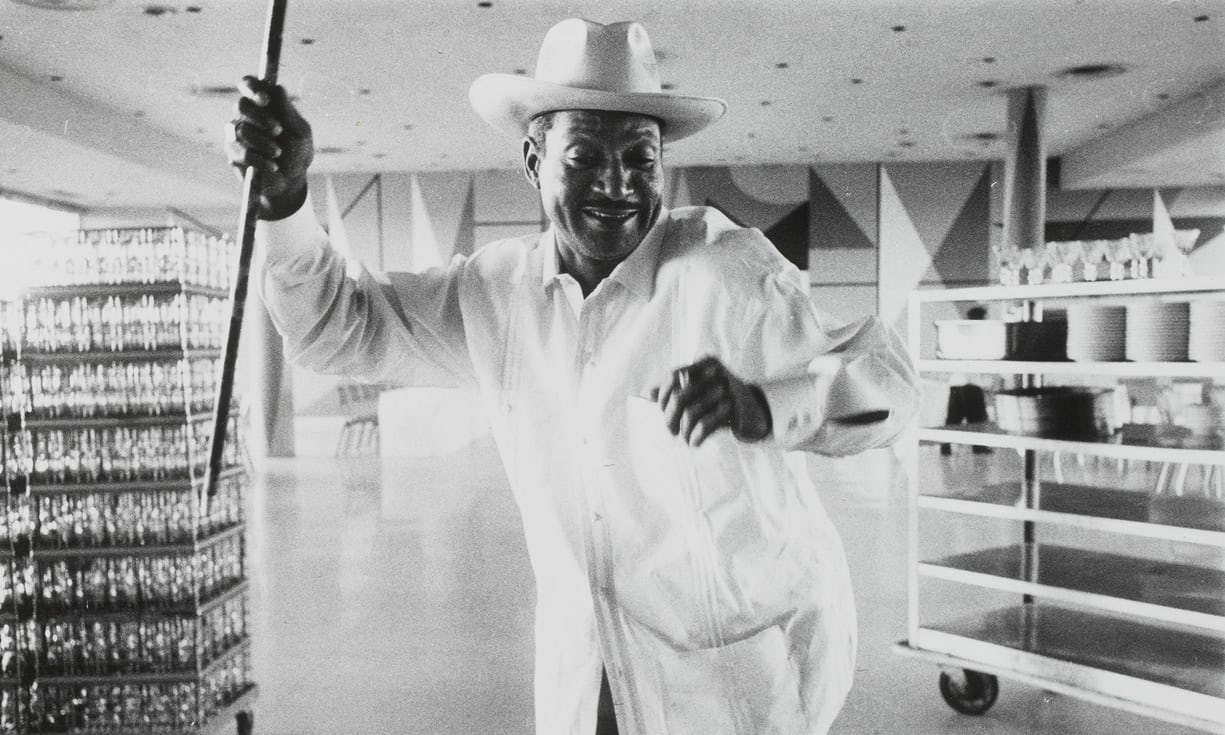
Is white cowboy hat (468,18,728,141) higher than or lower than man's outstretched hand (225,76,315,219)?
higher

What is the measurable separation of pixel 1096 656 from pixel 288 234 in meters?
3.13

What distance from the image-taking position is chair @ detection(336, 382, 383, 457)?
13.6 metres

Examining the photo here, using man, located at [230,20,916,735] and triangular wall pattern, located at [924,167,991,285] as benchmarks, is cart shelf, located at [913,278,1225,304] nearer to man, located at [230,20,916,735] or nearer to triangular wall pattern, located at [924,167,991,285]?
man, located at [230,20,916,735]

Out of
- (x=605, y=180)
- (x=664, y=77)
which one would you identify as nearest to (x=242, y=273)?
(x=605, y=180)

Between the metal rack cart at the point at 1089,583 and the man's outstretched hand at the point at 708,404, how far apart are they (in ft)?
7.83

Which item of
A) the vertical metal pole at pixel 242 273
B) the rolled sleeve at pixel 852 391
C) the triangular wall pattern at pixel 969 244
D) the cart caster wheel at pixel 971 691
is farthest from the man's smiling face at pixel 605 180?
the triangular wall pattern at pixel 969 244

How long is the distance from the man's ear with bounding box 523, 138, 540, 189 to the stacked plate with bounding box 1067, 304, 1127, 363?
8.04ft

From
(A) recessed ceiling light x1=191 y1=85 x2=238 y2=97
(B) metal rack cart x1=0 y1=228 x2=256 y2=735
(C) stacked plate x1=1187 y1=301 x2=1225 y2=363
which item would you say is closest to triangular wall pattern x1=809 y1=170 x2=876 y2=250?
(A) recessed ceiling light x1=191 y1=85 x2=238 y2=97

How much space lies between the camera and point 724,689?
4.98 feet

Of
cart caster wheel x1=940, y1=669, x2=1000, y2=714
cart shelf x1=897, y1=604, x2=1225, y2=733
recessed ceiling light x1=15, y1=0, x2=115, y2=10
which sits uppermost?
recessed ceiling light x1=15, y1=0, x2=115, y2=10

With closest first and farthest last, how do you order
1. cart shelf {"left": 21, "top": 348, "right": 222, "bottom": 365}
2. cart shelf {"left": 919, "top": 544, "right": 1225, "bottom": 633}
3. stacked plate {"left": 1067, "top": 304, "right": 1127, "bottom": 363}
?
cart shelf {"left": 919, "top": 544, "right": 1225, "bottom": 633} < cart shelf {"left": 21, "top": 348, "right": 222, "bottom": 365} < stacked plate {"left": 1067, "top": 304, "right": 1127, "bottom": 363}

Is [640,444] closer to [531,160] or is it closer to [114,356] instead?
[531,160]

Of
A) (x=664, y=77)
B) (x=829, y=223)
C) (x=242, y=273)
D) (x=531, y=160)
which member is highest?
(x=664, y=77)

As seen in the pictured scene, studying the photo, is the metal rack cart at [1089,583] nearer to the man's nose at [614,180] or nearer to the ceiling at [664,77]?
the man's nose at [614,180]
